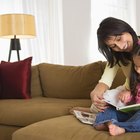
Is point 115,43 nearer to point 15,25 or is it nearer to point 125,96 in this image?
point 125,96

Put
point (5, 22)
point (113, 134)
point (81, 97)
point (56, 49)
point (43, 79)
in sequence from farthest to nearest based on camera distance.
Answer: point (56, 49)
point (5, 22)
point (43, 79)
point (81, 97)
point (113, 134)

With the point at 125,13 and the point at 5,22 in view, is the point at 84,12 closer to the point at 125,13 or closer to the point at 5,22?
the point at 125,13

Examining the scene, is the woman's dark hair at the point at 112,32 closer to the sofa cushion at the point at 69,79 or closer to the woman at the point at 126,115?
the woman at the point at 126,115

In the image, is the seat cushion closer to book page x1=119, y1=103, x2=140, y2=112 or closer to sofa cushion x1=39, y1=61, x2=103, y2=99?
book page x1=119, y1=103, x2=140, y2=112

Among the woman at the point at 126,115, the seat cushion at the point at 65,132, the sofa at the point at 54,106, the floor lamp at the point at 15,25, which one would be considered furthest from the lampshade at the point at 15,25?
the woman at the point at 126,115

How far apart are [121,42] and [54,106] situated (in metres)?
0.86

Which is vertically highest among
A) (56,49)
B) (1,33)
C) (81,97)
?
(1,33)

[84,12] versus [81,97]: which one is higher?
[84,12]

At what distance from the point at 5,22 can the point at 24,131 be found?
1956 millimetres

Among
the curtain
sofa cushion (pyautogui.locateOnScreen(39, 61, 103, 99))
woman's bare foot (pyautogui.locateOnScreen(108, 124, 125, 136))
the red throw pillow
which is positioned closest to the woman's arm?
woman's bare foot (pyautogui.locateOnScreen(108, 124, 125, 136))

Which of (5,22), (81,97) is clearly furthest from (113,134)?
(5,22)

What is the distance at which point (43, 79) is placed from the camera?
2939mm

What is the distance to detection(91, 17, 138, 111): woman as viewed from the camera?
1.56 m

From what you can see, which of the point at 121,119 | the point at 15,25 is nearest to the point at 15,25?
the point at 15,25
